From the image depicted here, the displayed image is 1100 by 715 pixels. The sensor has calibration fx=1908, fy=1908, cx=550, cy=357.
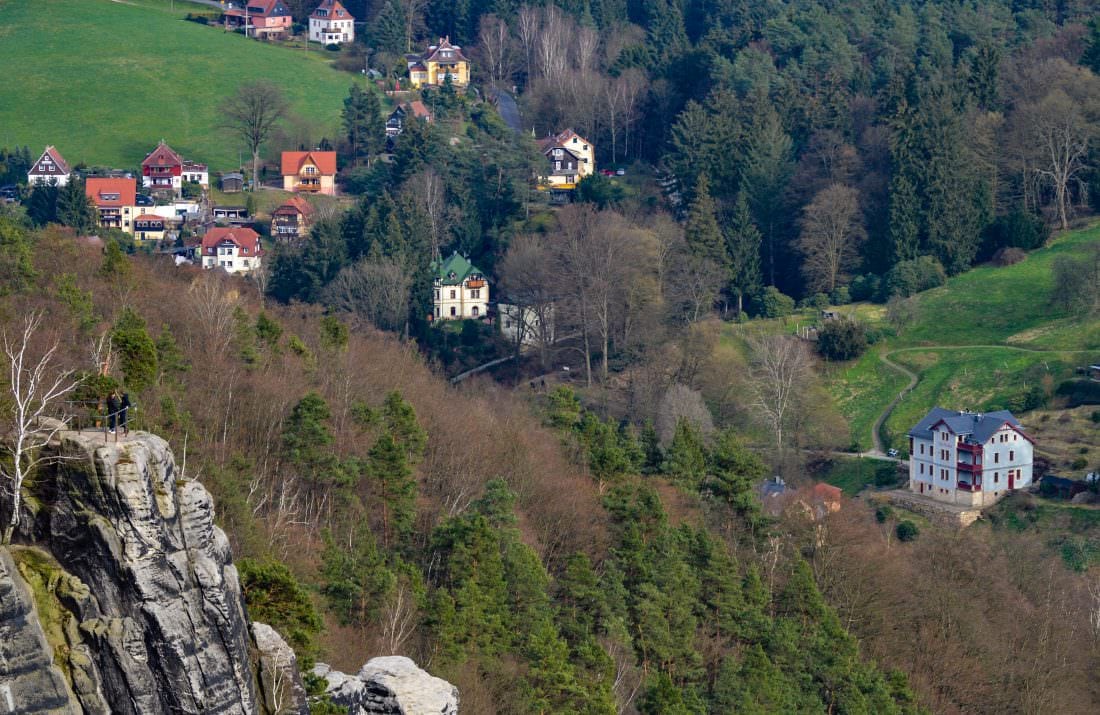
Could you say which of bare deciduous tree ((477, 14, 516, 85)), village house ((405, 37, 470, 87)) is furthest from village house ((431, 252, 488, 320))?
bare deciduous tree ((477, 14, 516, 85))

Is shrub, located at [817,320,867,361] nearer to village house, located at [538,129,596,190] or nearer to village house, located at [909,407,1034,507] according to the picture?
village house, located at [909,407,1034,507]

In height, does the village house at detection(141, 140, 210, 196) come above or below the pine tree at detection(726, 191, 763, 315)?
above

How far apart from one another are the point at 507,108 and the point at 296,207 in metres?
22.2

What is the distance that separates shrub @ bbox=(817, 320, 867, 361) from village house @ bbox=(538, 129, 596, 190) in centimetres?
2552

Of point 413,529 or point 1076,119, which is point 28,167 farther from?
point 413,529

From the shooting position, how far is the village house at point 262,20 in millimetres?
129250

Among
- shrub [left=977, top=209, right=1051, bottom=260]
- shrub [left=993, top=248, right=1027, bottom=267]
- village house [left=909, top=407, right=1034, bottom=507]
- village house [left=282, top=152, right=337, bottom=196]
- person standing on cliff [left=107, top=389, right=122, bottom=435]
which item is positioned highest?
village house [left=282, top=152, right=337, bottom=196]

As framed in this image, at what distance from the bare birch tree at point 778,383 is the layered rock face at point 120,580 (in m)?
46.7

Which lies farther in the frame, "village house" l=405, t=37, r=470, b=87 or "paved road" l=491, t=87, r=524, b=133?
"village house" l=405, t=37, r=470, b=87

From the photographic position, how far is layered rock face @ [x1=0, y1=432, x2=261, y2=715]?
2134 cm

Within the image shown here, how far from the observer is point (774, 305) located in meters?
80.0

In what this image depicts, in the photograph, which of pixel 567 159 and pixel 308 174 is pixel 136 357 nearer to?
pixel 567 159

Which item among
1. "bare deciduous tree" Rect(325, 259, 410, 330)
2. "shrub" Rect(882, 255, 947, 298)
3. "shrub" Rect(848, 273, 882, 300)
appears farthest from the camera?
"bare deciduous tree" Rect(325, 259, 410, 330)

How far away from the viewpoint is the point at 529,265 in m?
83.2
